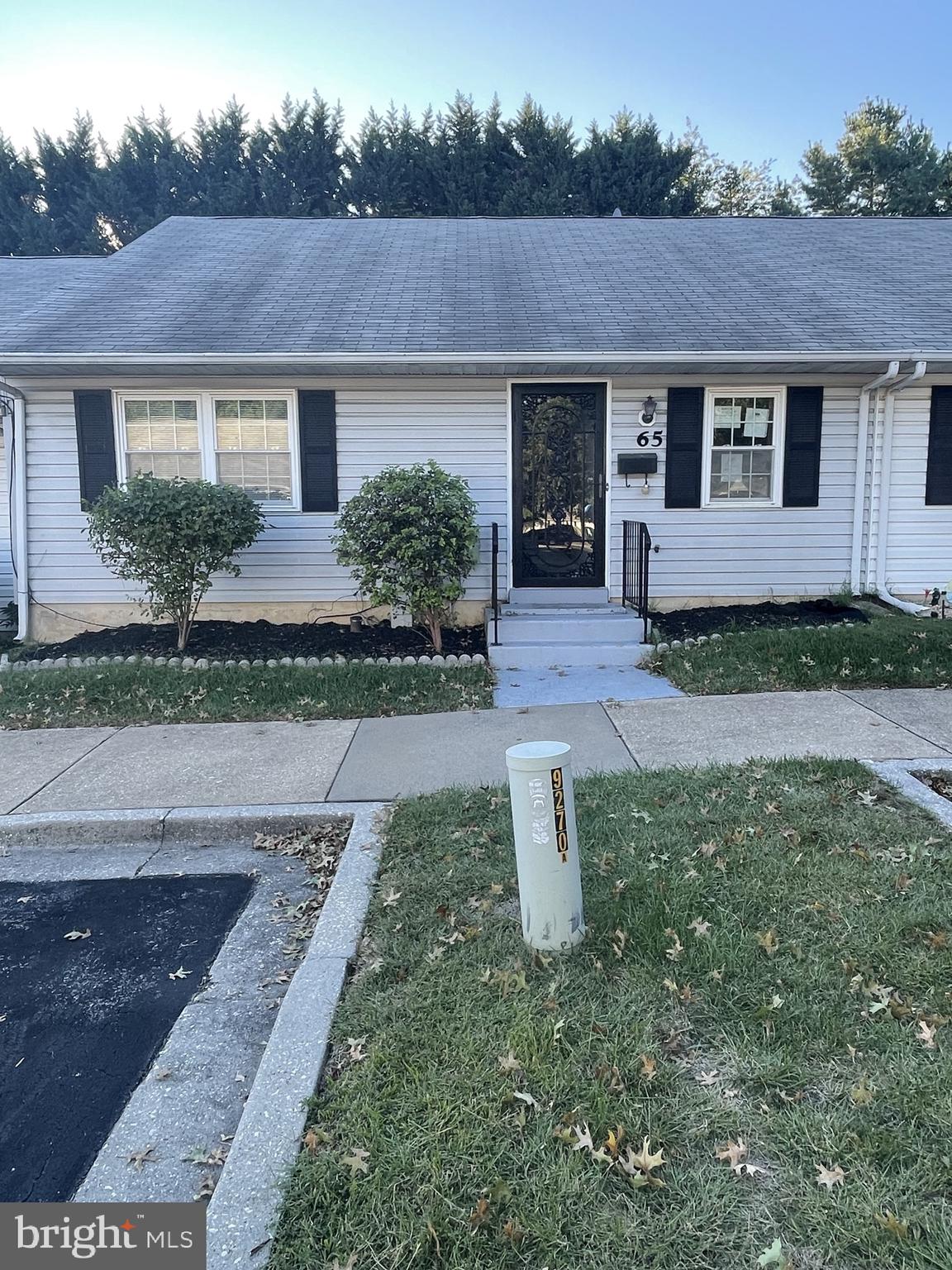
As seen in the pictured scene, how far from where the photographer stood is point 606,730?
17.2 feet

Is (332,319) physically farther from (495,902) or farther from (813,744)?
(495,902)

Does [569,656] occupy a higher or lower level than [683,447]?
lower

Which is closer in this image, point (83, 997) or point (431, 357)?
point (83, 997)

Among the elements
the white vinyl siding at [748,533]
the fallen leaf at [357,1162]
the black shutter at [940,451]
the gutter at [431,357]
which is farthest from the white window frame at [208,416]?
the fallen leaf at [357,1162]

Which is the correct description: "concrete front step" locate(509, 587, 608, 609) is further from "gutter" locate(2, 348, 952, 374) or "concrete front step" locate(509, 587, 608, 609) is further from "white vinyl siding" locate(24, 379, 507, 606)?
"gutter" locate(2, 348, 952, 374)

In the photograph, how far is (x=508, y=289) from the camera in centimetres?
906

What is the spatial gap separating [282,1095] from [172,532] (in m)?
5.60

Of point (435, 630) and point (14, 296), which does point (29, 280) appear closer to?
point (14, 296)

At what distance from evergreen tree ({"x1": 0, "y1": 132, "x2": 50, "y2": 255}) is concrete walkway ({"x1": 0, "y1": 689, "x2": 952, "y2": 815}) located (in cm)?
2600

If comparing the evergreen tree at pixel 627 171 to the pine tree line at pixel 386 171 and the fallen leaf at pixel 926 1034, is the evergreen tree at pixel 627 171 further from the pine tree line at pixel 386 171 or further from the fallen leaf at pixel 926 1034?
the fallen leaf at pixel 926 1034

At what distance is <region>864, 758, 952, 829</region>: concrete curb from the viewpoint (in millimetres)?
3680

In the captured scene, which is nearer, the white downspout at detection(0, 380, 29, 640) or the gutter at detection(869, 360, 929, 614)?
the white downspout at detection(0, 380, 29, 640)

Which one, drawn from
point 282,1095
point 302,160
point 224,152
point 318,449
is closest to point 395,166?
point 302,160

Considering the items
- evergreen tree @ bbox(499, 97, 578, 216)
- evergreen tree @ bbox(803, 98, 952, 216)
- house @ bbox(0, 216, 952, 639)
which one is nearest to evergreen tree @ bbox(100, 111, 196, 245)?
evergreen tree @ bbox(499, 97, 578, 216)
